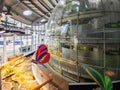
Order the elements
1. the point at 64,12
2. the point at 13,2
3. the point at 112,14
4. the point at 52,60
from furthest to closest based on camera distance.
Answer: the point at 13,2, the point at 52,60, the point at 64,12, the point at 112,14

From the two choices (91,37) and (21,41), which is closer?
(91,37)

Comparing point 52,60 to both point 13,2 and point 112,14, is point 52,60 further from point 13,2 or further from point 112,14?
point 13,2

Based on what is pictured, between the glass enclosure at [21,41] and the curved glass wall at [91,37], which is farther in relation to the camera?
the glass enclosure at [21,41]

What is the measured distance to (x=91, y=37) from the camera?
4.51 metres

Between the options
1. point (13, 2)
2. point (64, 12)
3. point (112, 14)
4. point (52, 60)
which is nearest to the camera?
point (112, 14)

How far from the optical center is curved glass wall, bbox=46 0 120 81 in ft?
14.3

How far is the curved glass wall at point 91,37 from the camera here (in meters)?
4.36

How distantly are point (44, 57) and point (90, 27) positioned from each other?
1409 mm

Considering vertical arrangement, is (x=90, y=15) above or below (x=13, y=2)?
below

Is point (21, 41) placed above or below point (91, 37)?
below

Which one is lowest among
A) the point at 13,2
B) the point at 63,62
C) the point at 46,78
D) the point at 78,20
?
the point at 46,78

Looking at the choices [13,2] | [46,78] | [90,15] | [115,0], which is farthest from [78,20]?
[13,2]

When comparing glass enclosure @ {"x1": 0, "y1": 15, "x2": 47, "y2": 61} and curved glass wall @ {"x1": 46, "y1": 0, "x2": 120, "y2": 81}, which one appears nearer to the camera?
curved glass wall @ {"x1": 46, "y1": 0, "x2": 120, "y2": 81}

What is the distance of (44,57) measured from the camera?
14.5ft
